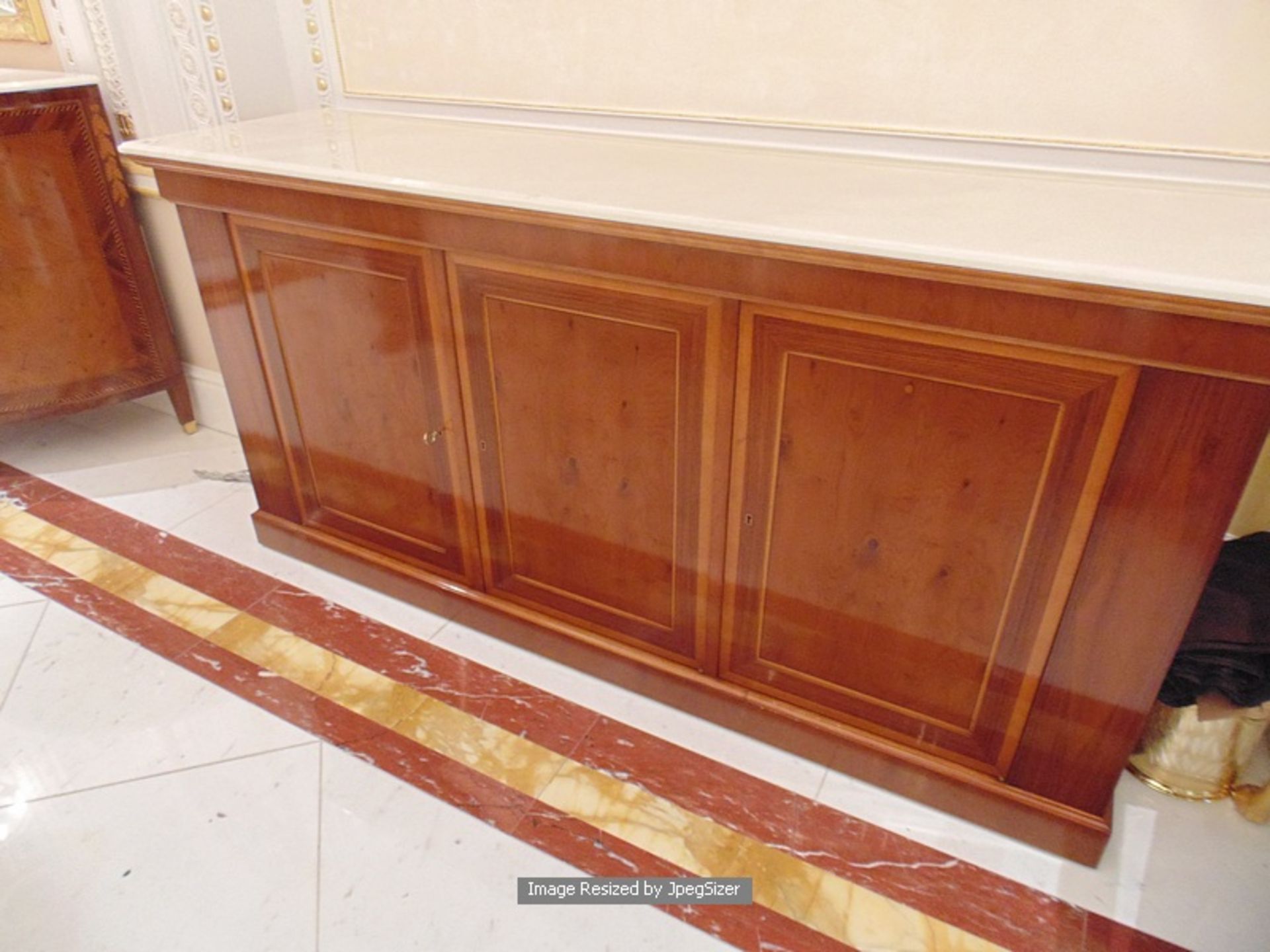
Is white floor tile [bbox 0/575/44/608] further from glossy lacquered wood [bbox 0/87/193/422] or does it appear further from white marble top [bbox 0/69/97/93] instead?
white marble top [bbox 0/69/97/93]

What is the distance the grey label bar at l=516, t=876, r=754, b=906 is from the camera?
1.36 metres

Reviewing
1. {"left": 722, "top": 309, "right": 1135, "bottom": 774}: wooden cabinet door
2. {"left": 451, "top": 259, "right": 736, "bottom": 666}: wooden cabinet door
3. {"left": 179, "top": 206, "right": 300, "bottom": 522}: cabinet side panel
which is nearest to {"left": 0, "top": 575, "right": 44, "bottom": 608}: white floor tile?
{"left": 179, "top": 206, "right": 300, "bottom": 522}: cabinet side panel

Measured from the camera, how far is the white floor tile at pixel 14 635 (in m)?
1.81

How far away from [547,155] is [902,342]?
78cm

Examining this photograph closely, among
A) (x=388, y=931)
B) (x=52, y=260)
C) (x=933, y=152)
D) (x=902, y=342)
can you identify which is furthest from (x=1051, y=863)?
(x=52, y=260)

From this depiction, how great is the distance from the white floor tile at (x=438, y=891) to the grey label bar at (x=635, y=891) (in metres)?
0.01

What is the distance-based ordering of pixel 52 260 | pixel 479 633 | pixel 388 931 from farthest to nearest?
1. pixel 52 260
2. pixel 479 633
3. pixel 388 931

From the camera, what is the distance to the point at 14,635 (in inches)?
75.2

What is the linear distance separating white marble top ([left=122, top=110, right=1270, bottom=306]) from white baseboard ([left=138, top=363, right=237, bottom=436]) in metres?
0.99

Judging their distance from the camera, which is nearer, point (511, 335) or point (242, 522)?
point (511, 335)

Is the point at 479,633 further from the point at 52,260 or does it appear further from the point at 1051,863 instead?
the point at 52,260

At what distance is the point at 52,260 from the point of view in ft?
7.42

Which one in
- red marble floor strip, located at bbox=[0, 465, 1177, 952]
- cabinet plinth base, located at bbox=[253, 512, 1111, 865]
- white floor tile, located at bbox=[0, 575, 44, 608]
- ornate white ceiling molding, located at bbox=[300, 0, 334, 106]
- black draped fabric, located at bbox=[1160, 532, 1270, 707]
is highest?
ornate white ceiling molding, located at bbox=[300, 0, 334, 106]

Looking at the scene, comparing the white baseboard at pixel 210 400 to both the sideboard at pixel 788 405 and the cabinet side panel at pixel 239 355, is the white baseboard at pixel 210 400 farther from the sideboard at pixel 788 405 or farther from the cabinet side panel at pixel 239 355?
the sideboard at pixel 788 405
